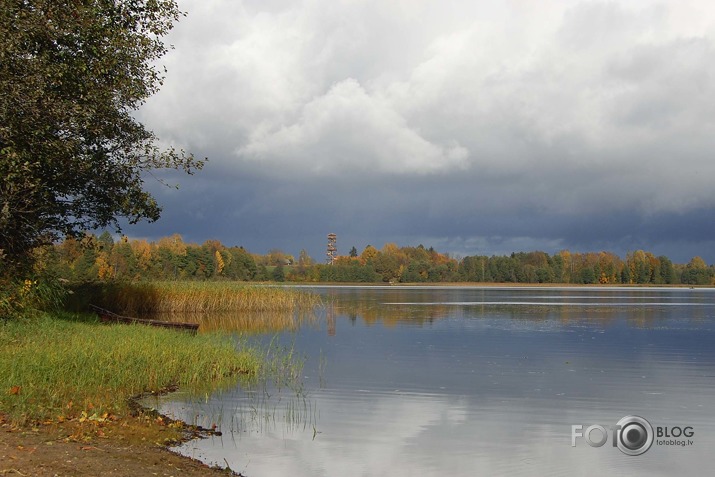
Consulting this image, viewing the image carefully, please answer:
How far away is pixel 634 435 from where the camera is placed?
1420 centimetres

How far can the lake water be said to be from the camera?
11961 millimetres

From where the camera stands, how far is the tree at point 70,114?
1836 cm

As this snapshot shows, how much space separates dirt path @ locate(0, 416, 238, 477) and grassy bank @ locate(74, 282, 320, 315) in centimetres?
2688

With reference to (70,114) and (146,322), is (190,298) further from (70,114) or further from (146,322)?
(70,114)

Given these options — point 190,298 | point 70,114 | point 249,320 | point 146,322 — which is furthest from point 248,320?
point 70,114

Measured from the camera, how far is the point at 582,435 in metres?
13.9

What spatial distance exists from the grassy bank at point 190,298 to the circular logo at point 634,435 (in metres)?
29.7

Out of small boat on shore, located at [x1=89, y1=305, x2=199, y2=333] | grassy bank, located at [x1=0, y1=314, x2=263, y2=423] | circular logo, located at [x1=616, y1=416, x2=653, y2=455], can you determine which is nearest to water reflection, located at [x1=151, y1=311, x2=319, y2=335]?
small boat on shore, located at [x1=89, y1=305, x2=199, y2=333]

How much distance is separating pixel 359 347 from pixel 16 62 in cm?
1707

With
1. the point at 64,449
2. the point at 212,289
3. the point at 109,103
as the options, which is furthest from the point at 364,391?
the point at 212,289

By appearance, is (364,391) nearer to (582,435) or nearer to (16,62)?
(582,435)

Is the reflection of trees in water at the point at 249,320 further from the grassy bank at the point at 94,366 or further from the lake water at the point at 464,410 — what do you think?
the grassy bank at the point at 94,366

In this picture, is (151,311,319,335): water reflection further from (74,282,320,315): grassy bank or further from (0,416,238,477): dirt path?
(0,416,238,477): dirt path

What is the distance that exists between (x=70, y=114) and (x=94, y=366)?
716 cm
